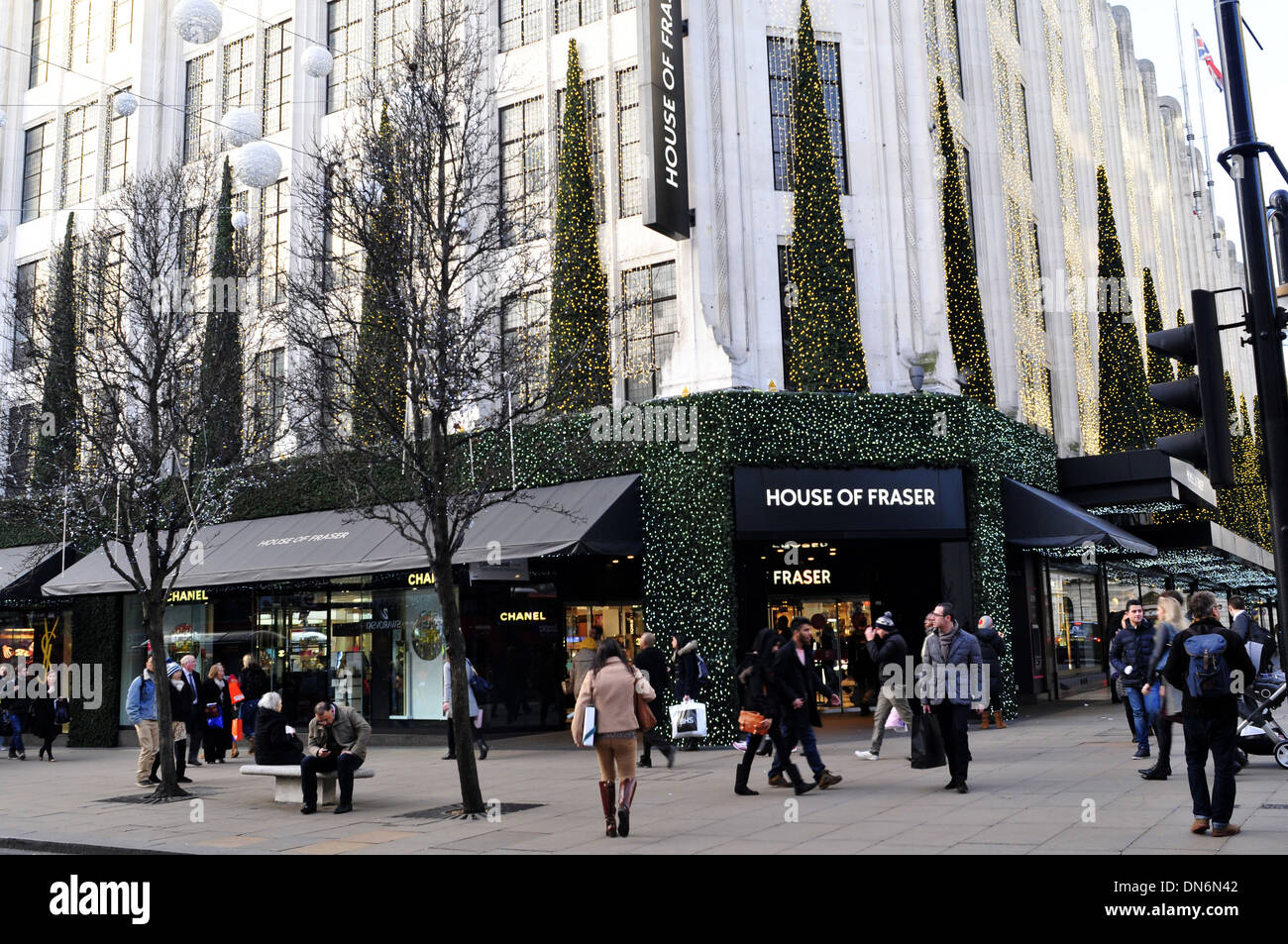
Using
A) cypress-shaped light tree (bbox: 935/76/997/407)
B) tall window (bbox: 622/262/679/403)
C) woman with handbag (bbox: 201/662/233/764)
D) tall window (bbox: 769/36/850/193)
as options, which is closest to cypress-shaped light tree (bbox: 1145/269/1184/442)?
cypress-shaped light tree (bbox: 935/76/997/407)

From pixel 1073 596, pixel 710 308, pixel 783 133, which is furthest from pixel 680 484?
pixel 1073 596

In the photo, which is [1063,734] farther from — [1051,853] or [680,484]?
[1051,853]

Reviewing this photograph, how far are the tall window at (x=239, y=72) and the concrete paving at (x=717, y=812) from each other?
1636 centimetres

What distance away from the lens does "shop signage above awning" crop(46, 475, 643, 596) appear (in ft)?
62.7

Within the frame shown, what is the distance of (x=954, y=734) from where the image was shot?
12.4 m

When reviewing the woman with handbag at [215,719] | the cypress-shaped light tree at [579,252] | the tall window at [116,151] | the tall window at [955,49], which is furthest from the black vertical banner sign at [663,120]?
the tall window at [116,151]

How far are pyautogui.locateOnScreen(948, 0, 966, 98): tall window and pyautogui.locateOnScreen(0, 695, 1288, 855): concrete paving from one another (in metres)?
14.7

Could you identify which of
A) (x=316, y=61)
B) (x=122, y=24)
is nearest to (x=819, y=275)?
(x=316, y=61)

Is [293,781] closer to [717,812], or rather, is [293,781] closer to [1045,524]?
[717,812]

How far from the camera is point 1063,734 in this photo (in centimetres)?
1844

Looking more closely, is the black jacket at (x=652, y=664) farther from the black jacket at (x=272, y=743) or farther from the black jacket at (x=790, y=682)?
the black jacket at (x=272, y=743)

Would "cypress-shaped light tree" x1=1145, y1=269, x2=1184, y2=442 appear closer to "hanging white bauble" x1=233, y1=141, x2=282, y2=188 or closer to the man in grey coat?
the man in grey coat

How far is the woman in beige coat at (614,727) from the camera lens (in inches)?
409
